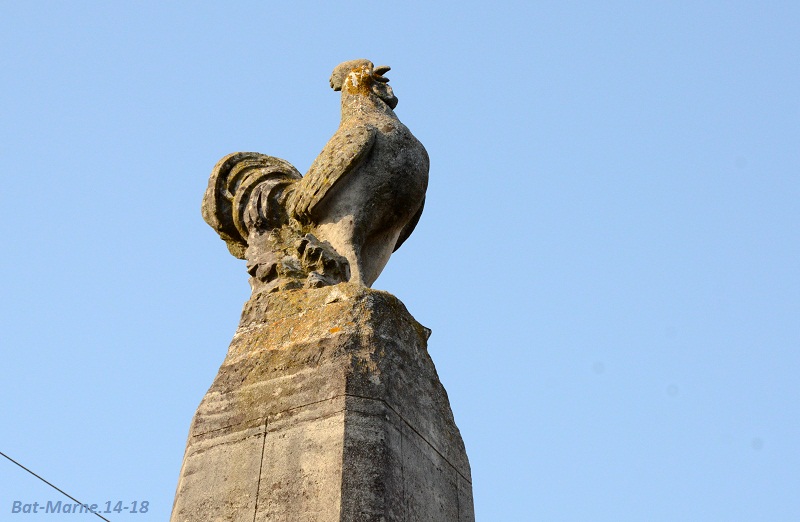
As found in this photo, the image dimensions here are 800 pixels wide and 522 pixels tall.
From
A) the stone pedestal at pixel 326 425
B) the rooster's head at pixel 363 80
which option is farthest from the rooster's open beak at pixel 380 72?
the stone pedestal at pixel 326 425

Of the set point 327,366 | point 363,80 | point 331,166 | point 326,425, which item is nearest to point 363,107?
point 363,80

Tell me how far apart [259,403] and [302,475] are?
0.54 meters

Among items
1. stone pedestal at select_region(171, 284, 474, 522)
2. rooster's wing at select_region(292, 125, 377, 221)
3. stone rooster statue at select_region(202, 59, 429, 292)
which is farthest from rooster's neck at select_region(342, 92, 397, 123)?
stone pedestal at select_region(171, 284, 474, 522)

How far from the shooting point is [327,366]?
194 inches

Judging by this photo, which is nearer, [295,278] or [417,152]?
[295,278]

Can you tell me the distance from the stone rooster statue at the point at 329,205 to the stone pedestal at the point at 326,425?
0.37 meters

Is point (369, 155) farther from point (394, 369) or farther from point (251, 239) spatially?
point (394, 369)

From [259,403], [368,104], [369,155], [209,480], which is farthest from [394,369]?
[368,104]

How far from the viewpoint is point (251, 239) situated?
621 centimetres

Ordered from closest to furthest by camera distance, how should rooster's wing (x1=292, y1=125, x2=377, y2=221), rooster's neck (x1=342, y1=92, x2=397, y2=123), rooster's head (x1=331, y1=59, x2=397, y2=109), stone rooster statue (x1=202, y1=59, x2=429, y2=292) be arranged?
stone rooster statue (x1=202, y1=59, x2=429, y2=292) < rooster's wing (x1=292, y1=125, x2=377, y2=221) < rooster's neck (x1=342, y1=92, x2=397, y2=123) < rooster's head (x1=331, y1=59, x2=397, y2=109)

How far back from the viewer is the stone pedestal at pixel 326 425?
14.9 feet

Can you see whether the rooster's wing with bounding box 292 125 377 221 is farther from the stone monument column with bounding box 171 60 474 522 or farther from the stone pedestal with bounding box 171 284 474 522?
the stone pedestal with bounding box 171 284 474 522

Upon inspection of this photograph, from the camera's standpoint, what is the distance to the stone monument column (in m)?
4.61

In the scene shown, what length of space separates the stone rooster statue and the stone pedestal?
1.21ft
